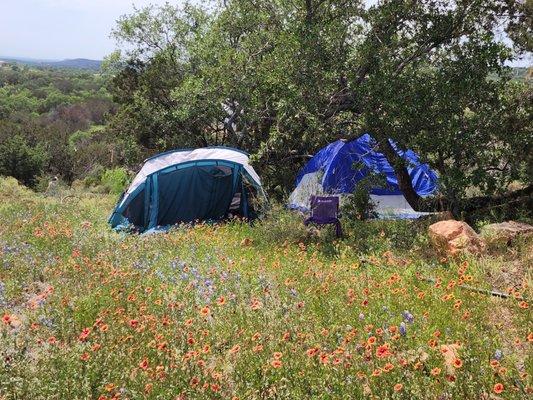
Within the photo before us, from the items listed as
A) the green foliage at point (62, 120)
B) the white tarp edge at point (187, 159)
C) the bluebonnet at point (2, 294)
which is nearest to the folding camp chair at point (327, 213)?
the white tarp edge at point (187, 159)

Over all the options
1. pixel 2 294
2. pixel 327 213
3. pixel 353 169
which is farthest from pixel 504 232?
pixel 2 294

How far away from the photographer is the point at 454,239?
269 inches

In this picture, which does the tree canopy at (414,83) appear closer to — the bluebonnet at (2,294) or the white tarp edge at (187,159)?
the white tarp edge at (187,159)

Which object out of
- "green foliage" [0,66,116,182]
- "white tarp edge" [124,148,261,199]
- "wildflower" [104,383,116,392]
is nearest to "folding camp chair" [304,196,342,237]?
"white tarp edge" [124,148,261,199]

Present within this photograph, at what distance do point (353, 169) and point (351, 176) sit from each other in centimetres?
25

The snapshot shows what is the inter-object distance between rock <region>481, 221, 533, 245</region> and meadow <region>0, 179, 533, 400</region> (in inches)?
7.8

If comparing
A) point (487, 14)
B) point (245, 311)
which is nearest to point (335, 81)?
point (487, 14)

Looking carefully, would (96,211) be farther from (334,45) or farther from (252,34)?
(334,45)

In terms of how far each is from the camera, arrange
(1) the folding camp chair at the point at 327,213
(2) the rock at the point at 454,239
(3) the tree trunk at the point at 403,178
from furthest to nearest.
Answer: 1. (3) the tree trunk at the point at 403,178
2. (1) the folding camp chair at the point at 327,213
3. (2) the rock at the point at 454,239

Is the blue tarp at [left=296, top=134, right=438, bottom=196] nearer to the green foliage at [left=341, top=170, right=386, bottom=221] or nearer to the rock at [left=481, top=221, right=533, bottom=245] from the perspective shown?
the green foliage at [left=341, top=170, right=386, bottom=221]

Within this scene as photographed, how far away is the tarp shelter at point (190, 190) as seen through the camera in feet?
36.6

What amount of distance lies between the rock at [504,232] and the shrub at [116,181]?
13.9 metres

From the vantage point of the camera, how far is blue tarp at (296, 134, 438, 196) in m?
11.5

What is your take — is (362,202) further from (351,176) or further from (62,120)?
(62,120)
